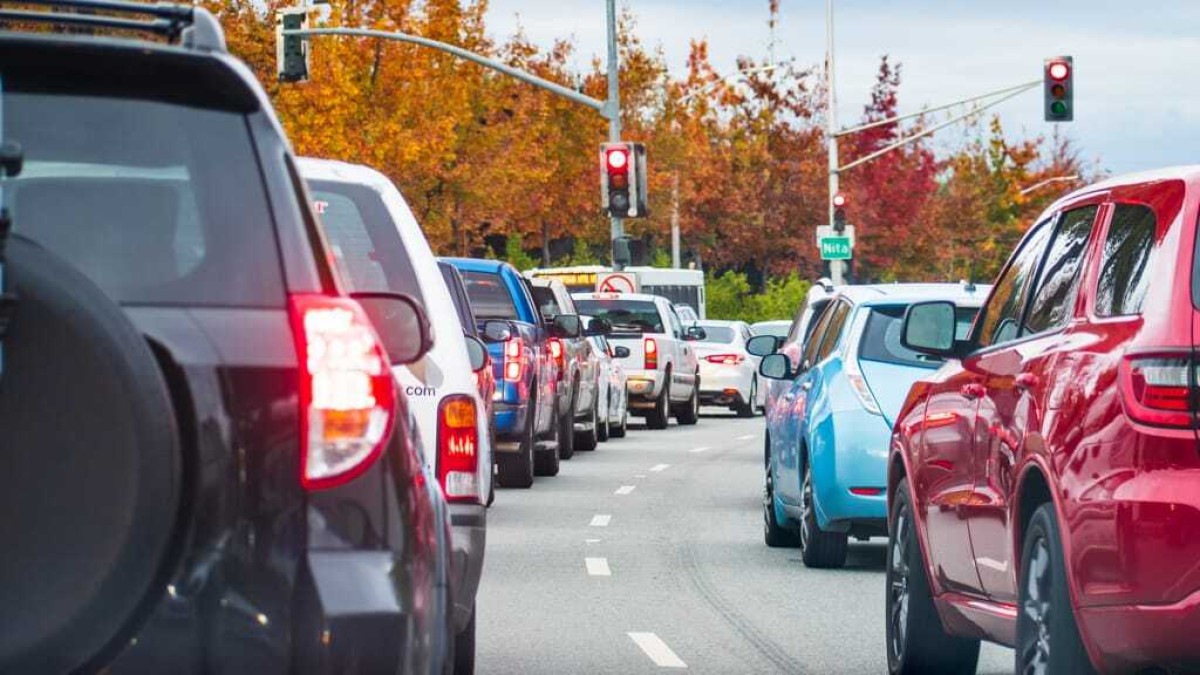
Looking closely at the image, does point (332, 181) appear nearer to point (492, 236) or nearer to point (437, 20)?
point (437, 20)

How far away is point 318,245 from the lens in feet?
15.3

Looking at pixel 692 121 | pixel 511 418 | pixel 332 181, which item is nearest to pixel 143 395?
pixel 332 181

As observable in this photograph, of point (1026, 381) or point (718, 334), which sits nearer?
point (1026, 381)

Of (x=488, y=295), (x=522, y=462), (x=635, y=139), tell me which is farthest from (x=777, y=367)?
(x=635, y=139)

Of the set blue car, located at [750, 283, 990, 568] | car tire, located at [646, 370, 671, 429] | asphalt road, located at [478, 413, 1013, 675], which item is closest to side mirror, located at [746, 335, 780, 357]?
asphalt road, located at [478, 413, 1013, 675]

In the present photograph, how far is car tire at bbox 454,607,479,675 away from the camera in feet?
30.4

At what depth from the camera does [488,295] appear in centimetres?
2255

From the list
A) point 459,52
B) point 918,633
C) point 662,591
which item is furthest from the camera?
point 459,52

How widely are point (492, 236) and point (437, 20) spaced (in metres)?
24.9

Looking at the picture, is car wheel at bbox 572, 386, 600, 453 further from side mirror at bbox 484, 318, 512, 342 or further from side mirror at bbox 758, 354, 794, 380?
side mirror at bbox 758, 354, 794, 380

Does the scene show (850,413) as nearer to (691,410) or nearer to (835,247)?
(691,410)

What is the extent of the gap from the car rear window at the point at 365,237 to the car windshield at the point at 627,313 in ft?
84.7

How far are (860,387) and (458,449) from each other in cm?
552

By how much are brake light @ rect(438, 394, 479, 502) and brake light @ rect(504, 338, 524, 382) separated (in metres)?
11.9
